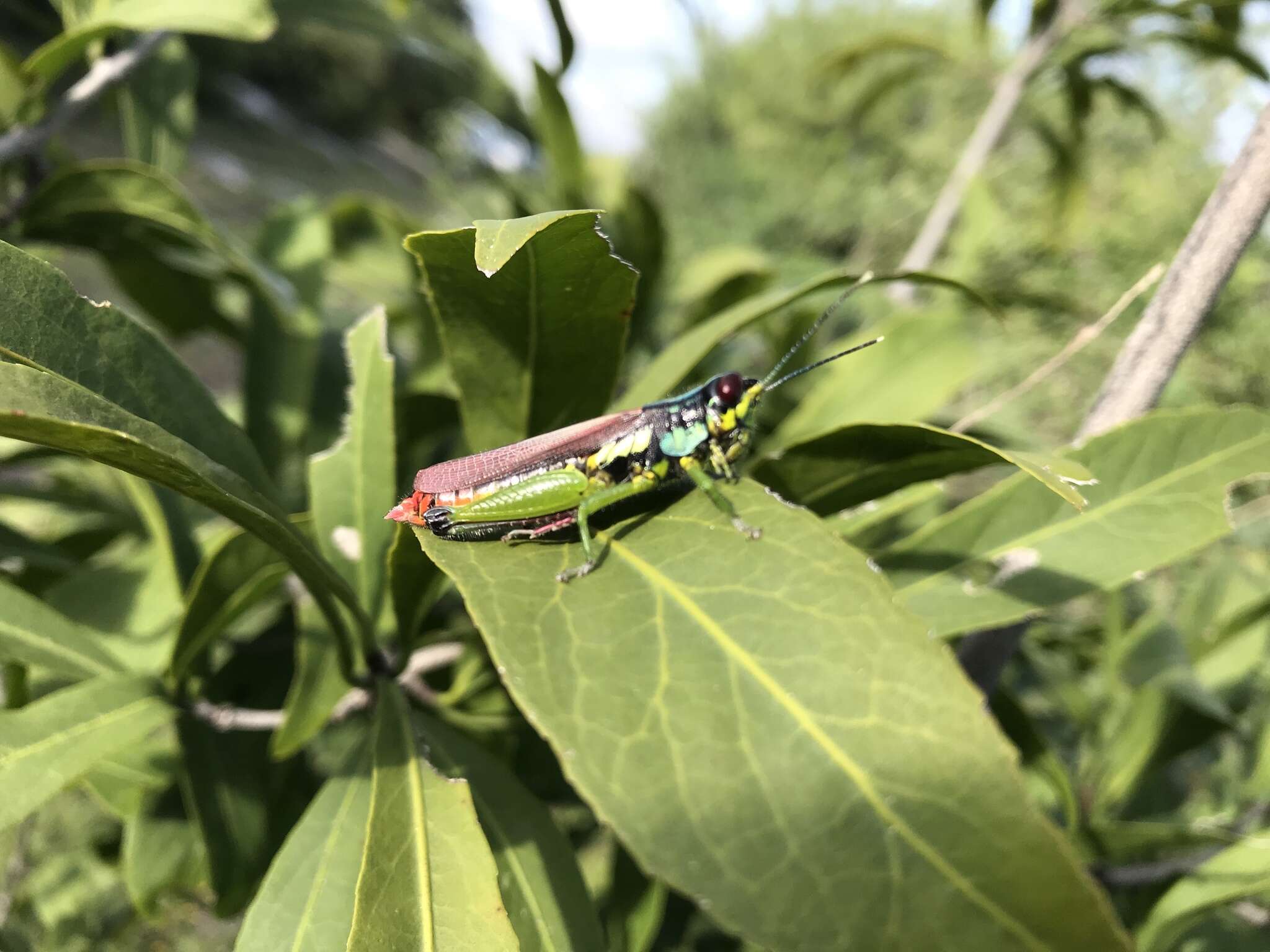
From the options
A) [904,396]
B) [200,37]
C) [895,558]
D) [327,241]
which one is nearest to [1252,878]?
[895,558]

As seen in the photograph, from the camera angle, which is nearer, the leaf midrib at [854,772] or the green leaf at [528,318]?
the leaf midrib at [854,772]

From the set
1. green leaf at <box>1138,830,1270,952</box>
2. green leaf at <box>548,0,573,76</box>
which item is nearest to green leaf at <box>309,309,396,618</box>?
green leaf at <box>548,0,573,76</box>

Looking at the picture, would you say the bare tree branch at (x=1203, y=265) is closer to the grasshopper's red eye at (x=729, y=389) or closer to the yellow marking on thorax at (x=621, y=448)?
the grasshopper's red eye at (x=729, y=389)

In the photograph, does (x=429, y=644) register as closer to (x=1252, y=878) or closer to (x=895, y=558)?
(x=895, y=558)

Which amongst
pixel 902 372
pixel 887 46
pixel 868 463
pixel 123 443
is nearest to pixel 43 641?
pixel 123 443

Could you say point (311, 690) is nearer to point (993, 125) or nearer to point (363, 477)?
point (363, 477)

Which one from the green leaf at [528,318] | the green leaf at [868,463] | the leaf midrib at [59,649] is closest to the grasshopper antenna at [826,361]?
the green leaf at [868,463]
